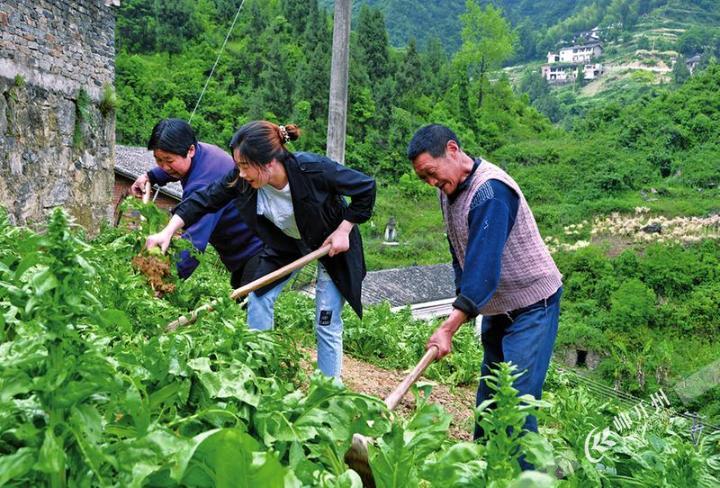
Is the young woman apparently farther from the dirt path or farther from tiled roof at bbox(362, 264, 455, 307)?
tiled roof at bbox(362, 264, 455, 307)

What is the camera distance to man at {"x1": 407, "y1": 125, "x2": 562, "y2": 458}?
2771 millimetres

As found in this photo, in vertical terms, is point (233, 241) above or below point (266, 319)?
above

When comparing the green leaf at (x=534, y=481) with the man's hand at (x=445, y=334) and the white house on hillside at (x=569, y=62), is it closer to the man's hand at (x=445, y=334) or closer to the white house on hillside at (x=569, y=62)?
the man's hand at (x=445, y=334)

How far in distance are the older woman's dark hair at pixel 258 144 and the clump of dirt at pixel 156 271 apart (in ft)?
1.81

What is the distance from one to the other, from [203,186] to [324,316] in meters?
0.89

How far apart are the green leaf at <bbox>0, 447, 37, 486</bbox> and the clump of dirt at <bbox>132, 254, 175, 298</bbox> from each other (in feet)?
6.52

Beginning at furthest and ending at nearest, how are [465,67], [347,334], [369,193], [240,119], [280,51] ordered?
[465,67] → [280,51] → [240,119] → [347,334] → [369,193]

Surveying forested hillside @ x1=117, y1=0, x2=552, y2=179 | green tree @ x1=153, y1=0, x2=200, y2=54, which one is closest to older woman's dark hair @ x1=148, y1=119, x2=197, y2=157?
forested hillside @ x1=117, y1=0, x2=552, y2=179

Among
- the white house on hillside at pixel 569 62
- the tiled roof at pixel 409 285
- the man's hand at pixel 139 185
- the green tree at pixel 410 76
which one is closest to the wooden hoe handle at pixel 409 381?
the man's hand at pixel 139 185

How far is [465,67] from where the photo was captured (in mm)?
57156

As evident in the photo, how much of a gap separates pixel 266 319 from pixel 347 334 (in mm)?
2909

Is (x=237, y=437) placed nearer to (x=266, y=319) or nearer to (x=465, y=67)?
(x=266, y=319)

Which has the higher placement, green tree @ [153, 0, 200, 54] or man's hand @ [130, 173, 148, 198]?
green tree @ [153, 0, 200, 54]

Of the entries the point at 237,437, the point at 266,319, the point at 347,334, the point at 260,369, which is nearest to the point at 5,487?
the point at 237,437
